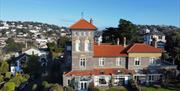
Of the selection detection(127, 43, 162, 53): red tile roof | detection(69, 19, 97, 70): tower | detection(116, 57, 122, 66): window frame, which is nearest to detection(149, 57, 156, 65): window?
detection(127, 43, 162, 53): red tile roof

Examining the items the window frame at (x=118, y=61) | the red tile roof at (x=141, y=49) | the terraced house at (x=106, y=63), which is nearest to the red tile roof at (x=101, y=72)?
the terraced house at (x=106, y=63)

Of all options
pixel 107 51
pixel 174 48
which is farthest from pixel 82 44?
pixel 174 48

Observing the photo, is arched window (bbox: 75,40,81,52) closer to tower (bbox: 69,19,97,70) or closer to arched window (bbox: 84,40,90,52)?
tower (bbox: 69,19,97,70)

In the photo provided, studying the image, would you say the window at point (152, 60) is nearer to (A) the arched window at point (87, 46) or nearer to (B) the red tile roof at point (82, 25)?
(A) the arched window at point (87, 46)

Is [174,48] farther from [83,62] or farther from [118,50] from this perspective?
[83,62]

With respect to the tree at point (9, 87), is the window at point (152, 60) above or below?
above

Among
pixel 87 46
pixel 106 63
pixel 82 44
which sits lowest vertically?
pixel 106 63

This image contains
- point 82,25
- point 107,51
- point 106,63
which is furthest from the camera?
point 107,51

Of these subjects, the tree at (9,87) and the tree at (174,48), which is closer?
the tree at (9,87)
